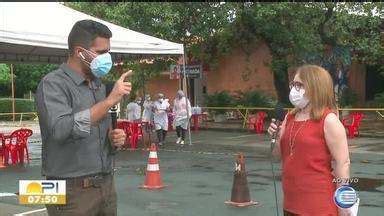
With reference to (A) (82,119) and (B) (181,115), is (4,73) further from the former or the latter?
(A) (82,119)

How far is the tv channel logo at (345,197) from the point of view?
3992 millimetres

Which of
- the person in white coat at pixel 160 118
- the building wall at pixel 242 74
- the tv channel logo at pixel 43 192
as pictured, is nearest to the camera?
the tv channel logo at pixel 43 192

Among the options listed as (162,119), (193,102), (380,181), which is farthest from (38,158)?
(193,102)

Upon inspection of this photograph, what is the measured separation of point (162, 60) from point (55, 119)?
2410cm

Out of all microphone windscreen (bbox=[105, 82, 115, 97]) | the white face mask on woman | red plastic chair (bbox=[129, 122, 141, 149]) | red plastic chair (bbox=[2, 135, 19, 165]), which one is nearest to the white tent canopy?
red plastic chair (bbox=[2, 135, 19, 165])

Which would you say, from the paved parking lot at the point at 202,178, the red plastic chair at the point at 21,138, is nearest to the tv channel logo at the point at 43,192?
the paved parking lot at the point at 202,178

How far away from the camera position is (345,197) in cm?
400

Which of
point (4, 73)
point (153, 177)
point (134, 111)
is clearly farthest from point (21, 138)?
point (4, 73)

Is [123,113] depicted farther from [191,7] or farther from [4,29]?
[4,29]

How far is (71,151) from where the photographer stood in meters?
3.56

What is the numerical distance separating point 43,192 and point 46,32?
11.4 meters

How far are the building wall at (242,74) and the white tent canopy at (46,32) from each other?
15.2 meters

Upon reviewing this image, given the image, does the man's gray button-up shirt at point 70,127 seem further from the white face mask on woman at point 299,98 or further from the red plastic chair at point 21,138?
the red plastic chair at point 21,138

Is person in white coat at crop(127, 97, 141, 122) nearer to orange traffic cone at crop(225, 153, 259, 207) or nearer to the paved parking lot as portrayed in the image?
the paved parking lot
